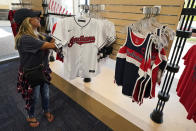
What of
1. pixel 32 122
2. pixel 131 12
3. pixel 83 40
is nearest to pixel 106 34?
pixel 83 40

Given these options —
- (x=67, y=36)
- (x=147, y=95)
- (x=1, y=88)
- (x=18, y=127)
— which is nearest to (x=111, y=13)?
(x=67, y=36)

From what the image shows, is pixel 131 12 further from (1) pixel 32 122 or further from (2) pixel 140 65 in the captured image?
(1) pixel 32 122

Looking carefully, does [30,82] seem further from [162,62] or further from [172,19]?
[172,19]

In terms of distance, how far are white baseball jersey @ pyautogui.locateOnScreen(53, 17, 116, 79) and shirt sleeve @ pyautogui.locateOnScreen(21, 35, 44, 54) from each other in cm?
24

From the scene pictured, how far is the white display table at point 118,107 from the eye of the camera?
1382 mm

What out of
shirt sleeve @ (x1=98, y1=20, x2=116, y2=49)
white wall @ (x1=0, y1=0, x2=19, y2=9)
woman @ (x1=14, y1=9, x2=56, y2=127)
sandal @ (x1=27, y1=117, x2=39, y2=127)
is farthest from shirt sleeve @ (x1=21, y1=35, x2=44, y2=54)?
white wall @ (x1=0, y1=0, x2=19, y2=9)

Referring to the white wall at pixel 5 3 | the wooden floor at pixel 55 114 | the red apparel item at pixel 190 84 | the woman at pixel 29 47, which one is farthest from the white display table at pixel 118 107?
the white wall at pixel 5 3

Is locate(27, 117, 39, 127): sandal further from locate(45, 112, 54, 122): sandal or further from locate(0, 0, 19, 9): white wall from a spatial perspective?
locate(0, 0, 19, 9): white wall

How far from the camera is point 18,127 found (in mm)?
1735

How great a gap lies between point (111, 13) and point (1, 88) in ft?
8.59

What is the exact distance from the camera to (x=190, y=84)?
108 centimetres

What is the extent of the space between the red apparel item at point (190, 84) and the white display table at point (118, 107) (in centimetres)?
37

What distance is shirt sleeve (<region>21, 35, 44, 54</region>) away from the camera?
4.29 ft

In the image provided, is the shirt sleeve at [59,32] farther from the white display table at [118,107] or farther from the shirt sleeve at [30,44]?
the white display table at [118,107]
